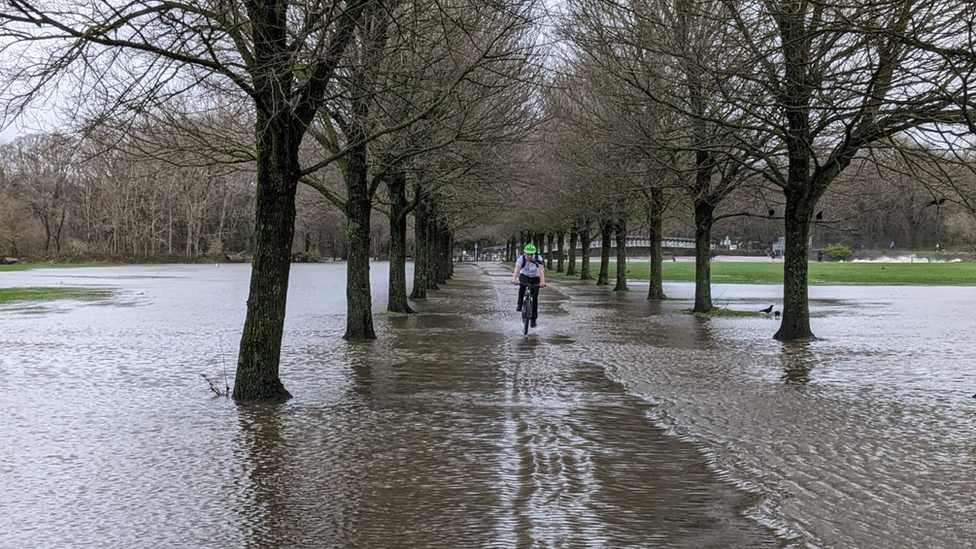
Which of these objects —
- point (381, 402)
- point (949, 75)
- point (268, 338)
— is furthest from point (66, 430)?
point (949, 75)

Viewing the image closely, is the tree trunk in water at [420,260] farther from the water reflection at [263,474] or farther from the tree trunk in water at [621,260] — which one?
the water reflection at [263,474]

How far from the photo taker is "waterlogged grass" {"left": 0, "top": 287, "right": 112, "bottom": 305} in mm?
28600

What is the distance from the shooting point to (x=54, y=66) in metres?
8.33

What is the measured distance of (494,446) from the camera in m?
7.48

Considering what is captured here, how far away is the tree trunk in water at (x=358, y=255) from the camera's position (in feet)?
52.7

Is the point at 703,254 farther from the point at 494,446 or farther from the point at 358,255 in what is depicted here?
the point at 494,446

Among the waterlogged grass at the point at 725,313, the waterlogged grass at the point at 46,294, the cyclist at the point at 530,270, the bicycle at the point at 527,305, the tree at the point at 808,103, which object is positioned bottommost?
the waterlogged grass at the point at 725,313

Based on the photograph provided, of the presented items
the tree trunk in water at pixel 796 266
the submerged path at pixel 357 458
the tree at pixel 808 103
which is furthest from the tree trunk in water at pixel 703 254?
the submerged path at pixel 357 458

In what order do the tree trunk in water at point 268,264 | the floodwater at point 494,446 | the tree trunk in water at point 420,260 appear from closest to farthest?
the floodwater at point 494,446 < the tree trunk in water at point 268,264 < the tree trunk in water at point 420,260

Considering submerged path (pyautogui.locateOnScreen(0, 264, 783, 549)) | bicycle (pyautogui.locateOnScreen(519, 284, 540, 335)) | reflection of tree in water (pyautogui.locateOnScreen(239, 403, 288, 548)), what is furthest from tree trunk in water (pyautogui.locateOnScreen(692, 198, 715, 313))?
reflection of tree in water (pyautogui.locateOnScreen(239, 403, 288, 548))

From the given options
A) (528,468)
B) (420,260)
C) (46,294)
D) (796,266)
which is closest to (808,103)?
(796,266)

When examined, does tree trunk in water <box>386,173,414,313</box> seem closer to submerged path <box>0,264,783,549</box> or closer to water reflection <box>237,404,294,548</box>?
submerged path <box>0,264,783,549</box>

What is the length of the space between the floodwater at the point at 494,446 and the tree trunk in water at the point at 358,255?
1.79ft

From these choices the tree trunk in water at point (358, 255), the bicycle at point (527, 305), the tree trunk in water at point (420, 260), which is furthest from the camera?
the tree trunk in water at point (420, 260)
